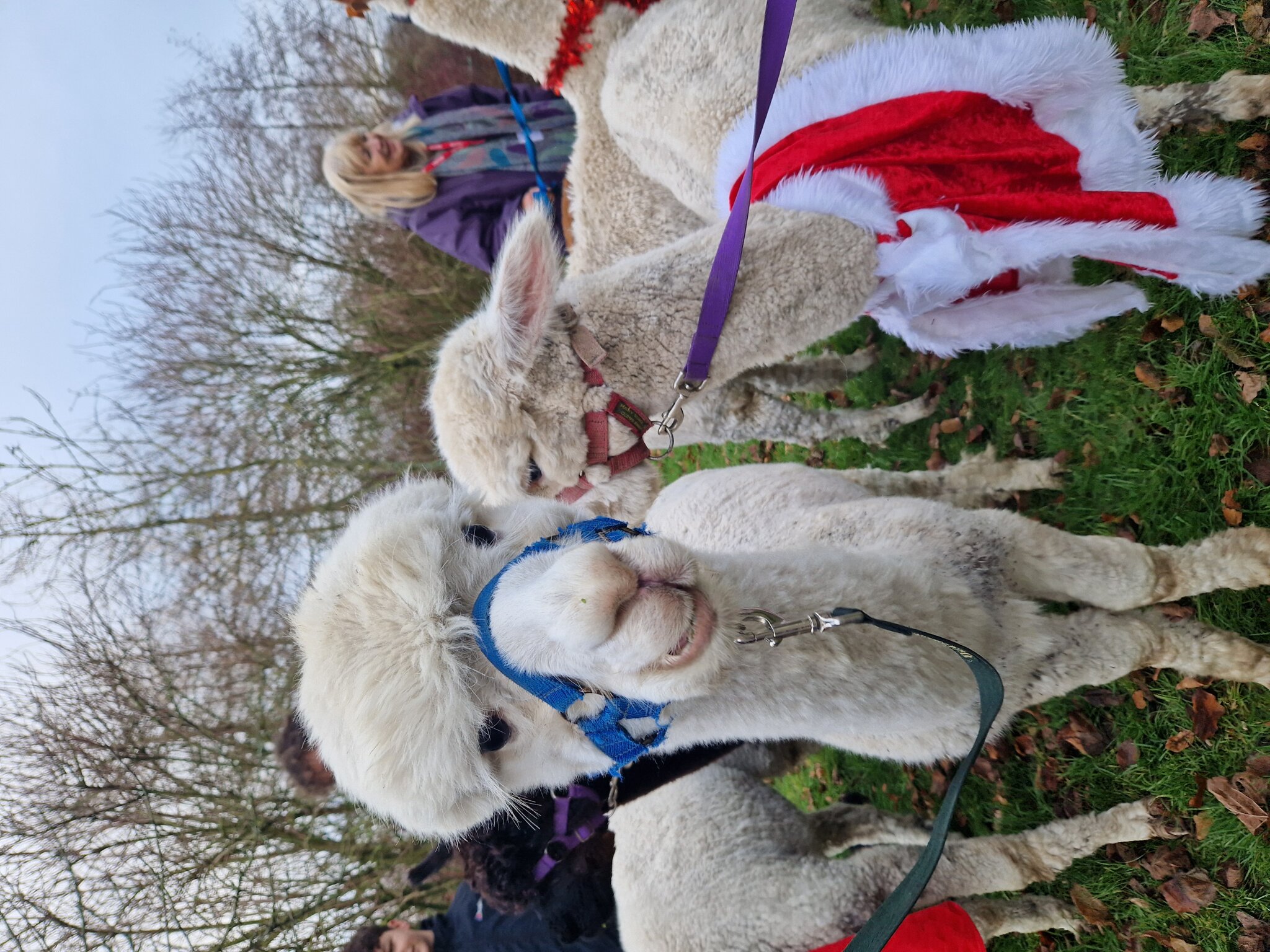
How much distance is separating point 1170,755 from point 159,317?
8.54 m

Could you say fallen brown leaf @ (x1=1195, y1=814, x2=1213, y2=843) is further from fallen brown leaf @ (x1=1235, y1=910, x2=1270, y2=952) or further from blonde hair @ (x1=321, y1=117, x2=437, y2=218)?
blonde hair @ (x1=321, y1=117, x2=437, y2=218)

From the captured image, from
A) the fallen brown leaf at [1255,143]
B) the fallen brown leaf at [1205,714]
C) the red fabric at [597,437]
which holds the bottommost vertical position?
the fallen brown leaf at [1205,714]

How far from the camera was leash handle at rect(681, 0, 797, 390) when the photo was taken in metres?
2.06

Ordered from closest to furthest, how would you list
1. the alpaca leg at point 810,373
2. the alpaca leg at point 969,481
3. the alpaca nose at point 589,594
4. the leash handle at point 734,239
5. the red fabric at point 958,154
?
the alpaca nose at point 589,594
the leash handle at point 734,239
the red fabric at point 958,154
the alpaca leg at point 969,481
the alpaca leg at point 810,373

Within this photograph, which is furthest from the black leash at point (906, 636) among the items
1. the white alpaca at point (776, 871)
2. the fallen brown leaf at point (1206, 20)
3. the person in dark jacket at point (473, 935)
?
the fallen brown leaf at point (1206, 20)

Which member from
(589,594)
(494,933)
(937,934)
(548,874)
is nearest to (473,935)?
(494,933)

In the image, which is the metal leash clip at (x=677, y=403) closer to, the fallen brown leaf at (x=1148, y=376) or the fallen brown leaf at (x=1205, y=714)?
the fallen brown leaf at (x=1148, y=376)

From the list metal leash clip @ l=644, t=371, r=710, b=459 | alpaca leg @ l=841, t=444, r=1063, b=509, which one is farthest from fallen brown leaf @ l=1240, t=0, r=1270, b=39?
metal leash clip @ l=644, t=371, r=710, b=459

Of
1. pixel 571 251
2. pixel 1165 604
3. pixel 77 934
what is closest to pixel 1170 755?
pixel 1165 604

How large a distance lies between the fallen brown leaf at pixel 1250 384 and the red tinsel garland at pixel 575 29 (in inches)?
110

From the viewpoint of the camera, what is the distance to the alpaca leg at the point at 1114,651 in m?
2.36

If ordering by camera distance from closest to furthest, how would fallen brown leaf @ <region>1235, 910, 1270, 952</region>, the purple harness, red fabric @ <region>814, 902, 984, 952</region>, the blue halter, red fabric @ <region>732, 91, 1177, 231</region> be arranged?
the blue halter, red fabric @ <region>732, 91, 1177, 231</region>, fallen brown leaf @ <region>1235, 910, 1270, 952</region>, red fabric @ <region>814, 902, 984, 952</region>, the purple harness

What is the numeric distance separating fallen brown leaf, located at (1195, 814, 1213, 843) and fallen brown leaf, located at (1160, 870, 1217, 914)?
0.38ft

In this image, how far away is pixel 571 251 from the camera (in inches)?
157
